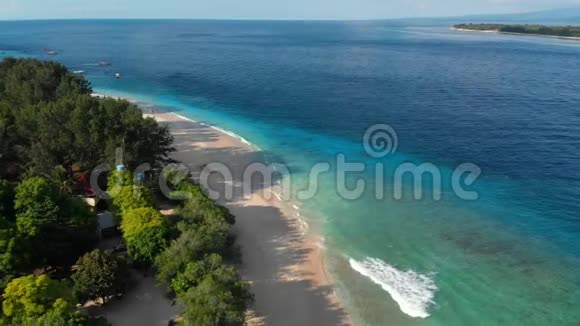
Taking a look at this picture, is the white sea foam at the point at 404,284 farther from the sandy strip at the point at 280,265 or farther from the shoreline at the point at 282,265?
the sandy strip at the point at 280,265

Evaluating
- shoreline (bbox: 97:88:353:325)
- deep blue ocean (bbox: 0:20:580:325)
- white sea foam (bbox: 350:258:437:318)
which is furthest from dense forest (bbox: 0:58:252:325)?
white sea foam (bbox: 350:258:437:318)

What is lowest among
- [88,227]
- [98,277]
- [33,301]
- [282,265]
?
[282,265]

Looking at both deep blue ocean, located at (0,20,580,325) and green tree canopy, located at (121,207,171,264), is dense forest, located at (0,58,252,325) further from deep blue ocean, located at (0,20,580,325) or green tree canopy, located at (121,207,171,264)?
deep blue ocean, located at (0,20,580,325)

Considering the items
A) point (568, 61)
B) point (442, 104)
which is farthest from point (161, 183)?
point (568, 61)

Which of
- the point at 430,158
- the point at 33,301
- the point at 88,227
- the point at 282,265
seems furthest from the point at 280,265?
the point at 430,158

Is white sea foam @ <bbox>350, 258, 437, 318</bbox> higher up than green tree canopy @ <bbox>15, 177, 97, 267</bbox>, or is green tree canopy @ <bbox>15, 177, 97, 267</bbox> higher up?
green tree canopy @ <bbox>15, 177, 97, 267</bbox>

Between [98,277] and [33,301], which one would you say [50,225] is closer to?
[98,277]
